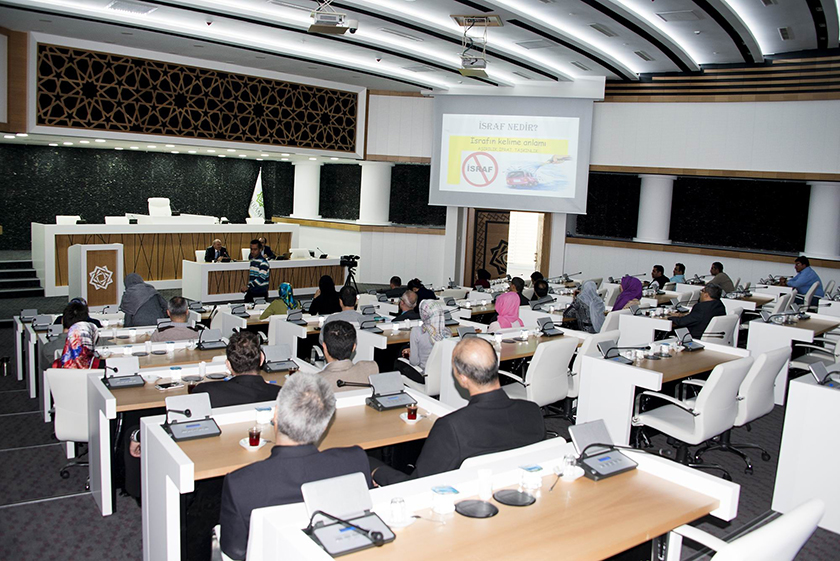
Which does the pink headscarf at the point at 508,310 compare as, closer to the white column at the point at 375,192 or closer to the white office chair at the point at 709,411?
the white office chair at the point at 709,411

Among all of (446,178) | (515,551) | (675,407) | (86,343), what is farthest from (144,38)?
(515,551)

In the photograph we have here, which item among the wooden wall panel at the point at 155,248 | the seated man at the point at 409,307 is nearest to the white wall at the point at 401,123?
the wooden wall panel at the point at 155,248

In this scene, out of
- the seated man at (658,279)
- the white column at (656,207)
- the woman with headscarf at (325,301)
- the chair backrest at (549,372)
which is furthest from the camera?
the white column at (656,207)

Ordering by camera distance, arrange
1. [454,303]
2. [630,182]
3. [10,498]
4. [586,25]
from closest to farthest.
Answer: [10,498], [454,303], [586,25], [630,182]

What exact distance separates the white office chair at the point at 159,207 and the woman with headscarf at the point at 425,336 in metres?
10.8

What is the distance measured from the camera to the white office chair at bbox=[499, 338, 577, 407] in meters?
5.14

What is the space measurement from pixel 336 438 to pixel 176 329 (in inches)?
109

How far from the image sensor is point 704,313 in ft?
23.9

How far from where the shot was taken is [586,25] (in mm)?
9703

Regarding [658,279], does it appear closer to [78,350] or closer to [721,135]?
[721,135]

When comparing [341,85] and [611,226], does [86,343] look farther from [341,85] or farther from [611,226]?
[611,226]

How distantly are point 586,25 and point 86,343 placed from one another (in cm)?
810

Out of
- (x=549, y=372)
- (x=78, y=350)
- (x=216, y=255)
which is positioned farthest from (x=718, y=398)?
(x=216, y=255)

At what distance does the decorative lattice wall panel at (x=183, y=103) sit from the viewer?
10.2 meters
